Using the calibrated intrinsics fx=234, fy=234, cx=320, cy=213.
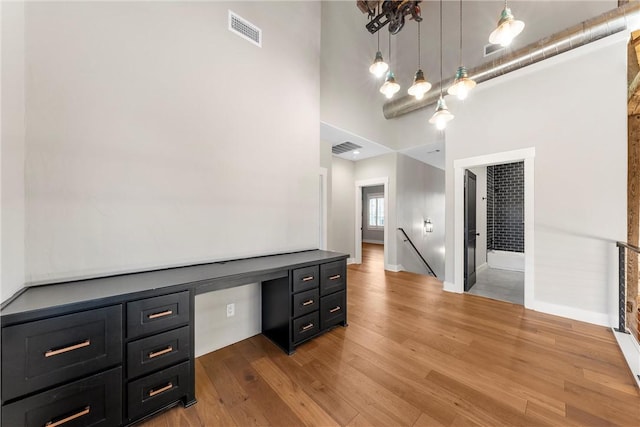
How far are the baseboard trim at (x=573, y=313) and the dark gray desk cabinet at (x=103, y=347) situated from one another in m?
3.65

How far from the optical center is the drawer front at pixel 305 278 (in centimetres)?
220

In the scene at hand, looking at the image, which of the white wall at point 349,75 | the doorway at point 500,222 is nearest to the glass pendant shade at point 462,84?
the white wall at point 349,75

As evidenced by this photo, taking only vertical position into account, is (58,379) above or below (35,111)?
below

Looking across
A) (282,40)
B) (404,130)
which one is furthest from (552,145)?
(282,40)

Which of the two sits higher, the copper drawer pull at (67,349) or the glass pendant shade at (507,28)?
the glass pendant shade at (507,28)

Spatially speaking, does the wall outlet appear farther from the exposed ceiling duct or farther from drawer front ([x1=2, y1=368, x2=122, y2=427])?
the exposed ceiling duct

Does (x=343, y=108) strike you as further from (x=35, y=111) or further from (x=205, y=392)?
(x=205, y=392)

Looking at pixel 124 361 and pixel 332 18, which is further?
pixel 332 18

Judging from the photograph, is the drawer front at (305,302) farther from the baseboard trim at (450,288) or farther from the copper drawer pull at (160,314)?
the baseboard trim at (450,288)

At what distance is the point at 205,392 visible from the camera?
1.71 metres

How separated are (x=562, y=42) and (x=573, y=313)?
3.25m

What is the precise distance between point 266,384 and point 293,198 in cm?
184

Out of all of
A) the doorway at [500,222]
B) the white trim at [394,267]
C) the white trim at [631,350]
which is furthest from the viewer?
the doorway at [500,222]

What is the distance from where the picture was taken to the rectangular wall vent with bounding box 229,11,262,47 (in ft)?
7.65
